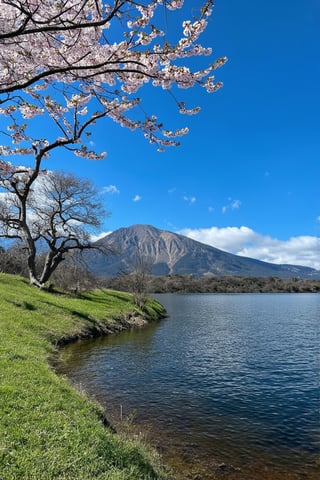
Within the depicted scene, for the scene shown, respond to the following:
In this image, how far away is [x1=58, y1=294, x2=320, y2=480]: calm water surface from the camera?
32.0 ft

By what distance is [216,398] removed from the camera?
1481cm

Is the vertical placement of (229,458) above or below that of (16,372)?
below

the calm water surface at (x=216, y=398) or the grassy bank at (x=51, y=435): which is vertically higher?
the grassy bank at (x=51, y=435)

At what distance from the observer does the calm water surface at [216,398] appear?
9.76m

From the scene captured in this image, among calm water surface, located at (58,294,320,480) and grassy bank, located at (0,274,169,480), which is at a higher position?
grassy bank, located at (0,274,169,480)

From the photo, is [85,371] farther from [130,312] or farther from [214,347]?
[130,312]

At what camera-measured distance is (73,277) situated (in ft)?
157

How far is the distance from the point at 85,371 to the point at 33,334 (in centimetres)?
464

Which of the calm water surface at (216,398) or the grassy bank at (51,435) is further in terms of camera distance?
the calm water surface at (216,398)

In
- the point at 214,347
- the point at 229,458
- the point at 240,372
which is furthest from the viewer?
the point at 214,347

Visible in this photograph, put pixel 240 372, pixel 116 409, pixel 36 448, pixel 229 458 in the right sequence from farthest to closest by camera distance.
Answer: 1. pixel 240 372
2. pixel 116 409
3. pixel 229 458
4. pixel 36 448

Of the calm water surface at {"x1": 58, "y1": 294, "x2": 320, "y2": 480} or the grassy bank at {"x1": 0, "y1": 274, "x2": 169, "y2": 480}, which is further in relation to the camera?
the calm water surface at {"x1": 58, "y1": 294, "x2": 320, "y2": 480}

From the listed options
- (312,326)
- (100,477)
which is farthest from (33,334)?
(312,326)

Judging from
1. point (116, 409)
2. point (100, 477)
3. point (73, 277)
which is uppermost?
point (73, 277)
